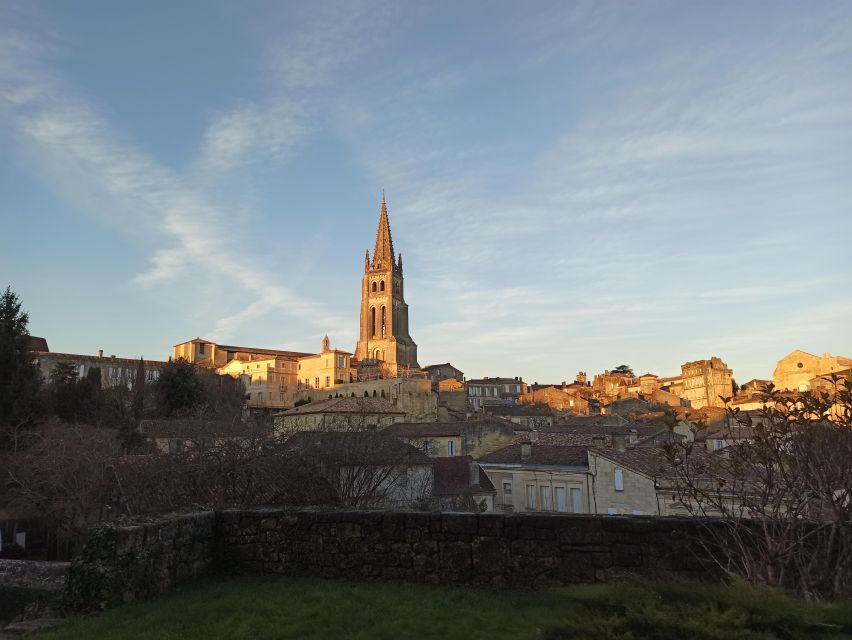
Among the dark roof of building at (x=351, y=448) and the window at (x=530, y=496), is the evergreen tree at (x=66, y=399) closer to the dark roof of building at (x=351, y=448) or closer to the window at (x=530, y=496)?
the dark roof of building at (x=351, y=448)

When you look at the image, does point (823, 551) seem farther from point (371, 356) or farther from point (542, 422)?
point (371, 356)

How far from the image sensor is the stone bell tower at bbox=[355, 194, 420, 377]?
135625 mm

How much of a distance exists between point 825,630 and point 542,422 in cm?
6172

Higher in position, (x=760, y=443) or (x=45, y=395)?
(x=45, y=395)

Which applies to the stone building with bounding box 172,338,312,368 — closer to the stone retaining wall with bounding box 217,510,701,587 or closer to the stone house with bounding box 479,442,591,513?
the stone house with bounding box 479,442,591,513

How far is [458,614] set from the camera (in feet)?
21.4

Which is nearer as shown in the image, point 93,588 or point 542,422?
point 93,588

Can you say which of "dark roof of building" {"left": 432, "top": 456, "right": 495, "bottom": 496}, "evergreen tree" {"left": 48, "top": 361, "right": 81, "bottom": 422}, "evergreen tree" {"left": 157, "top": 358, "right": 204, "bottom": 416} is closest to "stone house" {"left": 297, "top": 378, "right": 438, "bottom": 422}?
"evergreen tree" {"left": 157, "top": 358, "right": 204, "bottom": 416}

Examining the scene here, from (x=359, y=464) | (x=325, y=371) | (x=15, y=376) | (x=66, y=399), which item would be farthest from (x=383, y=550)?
(x=325, y=371)

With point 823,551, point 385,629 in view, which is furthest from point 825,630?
point 385,629

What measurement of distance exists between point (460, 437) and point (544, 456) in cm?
1232

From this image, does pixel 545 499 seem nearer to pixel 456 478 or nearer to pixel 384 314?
pixel 456 478

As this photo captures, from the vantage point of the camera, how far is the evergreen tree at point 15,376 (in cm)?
3197

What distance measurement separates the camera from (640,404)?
79.4 m
